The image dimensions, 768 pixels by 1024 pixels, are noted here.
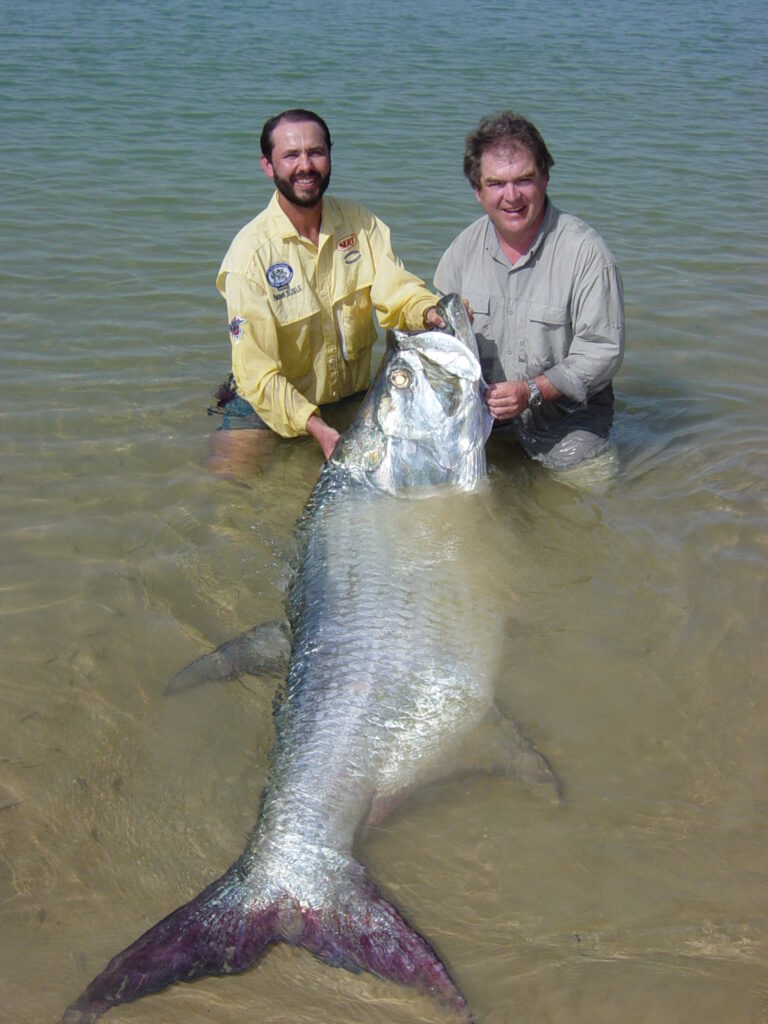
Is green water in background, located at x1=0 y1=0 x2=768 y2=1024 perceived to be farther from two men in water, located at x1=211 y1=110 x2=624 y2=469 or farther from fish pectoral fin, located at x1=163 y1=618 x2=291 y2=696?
two men in water, located at x1=211 y1=110 x2=624 y2=469

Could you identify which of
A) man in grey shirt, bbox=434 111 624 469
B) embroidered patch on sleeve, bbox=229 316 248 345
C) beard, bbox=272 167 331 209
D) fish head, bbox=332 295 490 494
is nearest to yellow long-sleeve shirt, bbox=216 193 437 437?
embroidered patch on sleeve, bbox=229 316 248 345

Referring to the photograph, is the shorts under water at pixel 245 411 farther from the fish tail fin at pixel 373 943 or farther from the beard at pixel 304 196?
the fish tail fin at pixel 373 943

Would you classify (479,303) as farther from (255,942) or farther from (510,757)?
(255,942)

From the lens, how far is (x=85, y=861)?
10.3 ft

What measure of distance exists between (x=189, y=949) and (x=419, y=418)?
2370 millimetres

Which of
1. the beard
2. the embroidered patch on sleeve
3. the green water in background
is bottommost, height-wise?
the green water in background

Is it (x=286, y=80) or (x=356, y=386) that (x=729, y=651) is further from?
(x=286, y=80)

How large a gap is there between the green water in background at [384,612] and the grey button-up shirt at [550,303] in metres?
0.64

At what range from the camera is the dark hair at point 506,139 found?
455cm

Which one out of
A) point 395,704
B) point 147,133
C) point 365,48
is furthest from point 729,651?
point 365,48

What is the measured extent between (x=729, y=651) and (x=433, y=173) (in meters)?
7.68

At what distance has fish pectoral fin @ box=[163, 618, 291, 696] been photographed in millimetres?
3783

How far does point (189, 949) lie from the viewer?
2730 millimetres

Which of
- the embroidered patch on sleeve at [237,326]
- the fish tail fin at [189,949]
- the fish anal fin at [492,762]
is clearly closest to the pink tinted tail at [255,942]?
the fish tail fin at [189,949]
